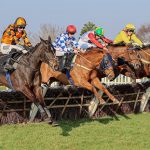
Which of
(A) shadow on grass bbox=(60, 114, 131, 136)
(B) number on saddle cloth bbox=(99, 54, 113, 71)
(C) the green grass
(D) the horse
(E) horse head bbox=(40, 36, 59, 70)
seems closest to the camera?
(C) the green grass

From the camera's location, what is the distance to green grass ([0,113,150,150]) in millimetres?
7711

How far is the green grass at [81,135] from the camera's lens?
771 cm

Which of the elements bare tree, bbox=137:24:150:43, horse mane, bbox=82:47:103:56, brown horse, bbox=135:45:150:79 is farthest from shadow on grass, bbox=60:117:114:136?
bare tree, bbox=137:24:150:43

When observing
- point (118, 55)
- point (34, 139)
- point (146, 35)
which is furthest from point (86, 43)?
point (146, 35)

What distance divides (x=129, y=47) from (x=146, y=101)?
2.28 m

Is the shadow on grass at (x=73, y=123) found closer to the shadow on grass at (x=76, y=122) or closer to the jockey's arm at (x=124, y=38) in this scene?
Result: the shadow on grass at (x=76, y=122)

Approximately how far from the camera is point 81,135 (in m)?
8.82

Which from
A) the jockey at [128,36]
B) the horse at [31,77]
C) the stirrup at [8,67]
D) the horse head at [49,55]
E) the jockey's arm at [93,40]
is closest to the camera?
the horse head at [49,55]

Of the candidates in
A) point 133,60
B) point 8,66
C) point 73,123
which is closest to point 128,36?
point 133,60

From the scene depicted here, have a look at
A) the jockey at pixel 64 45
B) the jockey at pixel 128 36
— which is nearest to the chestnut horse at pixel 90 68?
the jockey at pixel 64 45

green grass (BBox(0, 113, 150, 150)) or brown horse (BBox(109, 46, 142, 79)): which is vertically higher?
brown horse (BBox(109, 46, 142, 79))

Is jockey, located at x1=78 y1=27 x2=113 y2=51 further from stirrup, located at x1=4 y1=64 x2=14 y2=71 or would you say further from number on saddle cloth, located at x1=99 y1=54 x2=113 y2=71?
stirrup, located at x1=4 y1=64 x2=14 y2=71

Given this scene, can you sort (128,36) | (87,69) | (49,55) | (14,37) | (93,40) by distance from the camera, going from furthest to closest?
1. (128,36)
2. (93,40)
3. (87,69)
4. (14,37)
5. (49,55)

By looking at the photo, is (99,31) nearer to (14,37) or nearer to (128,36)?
(128,36)
